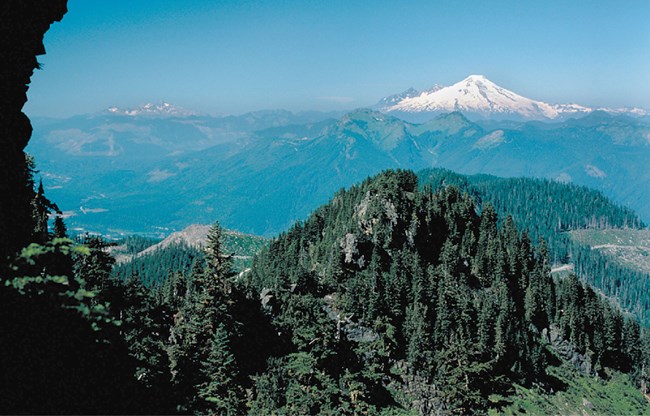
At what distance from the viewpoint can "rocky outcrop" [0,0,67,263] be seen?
18906mm

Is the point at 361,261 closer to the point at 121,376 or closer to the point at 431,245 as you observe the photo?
the point at 431,245

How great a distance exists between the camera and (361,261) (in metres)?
80.8

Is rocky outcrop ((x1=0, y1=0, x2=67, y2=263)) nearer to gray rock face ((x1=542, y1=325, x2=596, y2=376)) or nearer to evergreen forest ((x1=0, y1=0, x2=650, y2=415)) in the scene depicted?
evergreen forest ((x1=0, y1=0, x2=650, y2=415))

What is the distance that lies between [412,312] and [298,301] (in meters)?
17.5

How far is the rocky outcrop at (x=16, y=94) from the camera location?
18.9 m

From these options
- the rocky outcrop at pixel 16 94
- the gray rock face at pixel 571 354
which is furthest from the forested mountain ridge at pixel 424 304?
the rocky outcrop at pixel 16 94

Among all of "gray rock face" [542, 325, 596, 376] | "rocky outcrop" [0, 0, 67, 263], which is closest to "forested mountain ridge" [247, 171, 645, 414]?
"gray rock face" [542, 325, 596, 376]

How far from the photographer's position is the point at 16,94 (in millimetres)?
20250

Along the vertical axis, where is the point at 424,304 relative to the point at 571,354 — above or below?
above

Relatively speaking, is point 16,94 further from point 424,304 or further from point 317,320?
point 424,304

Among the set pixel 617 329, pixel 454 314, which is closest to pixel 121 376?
pixel 454 314

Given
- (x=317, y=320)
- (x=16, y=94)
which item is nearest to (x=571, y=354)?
(x=317, y=320)

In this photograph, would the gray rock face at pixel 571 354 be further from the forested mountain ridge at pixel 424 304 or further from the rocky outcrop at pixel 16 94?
the rocky outcrop at pixel 16 94

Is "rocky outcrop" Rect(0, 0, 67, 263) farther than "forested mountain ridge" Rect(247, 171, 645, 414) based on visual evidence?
No
